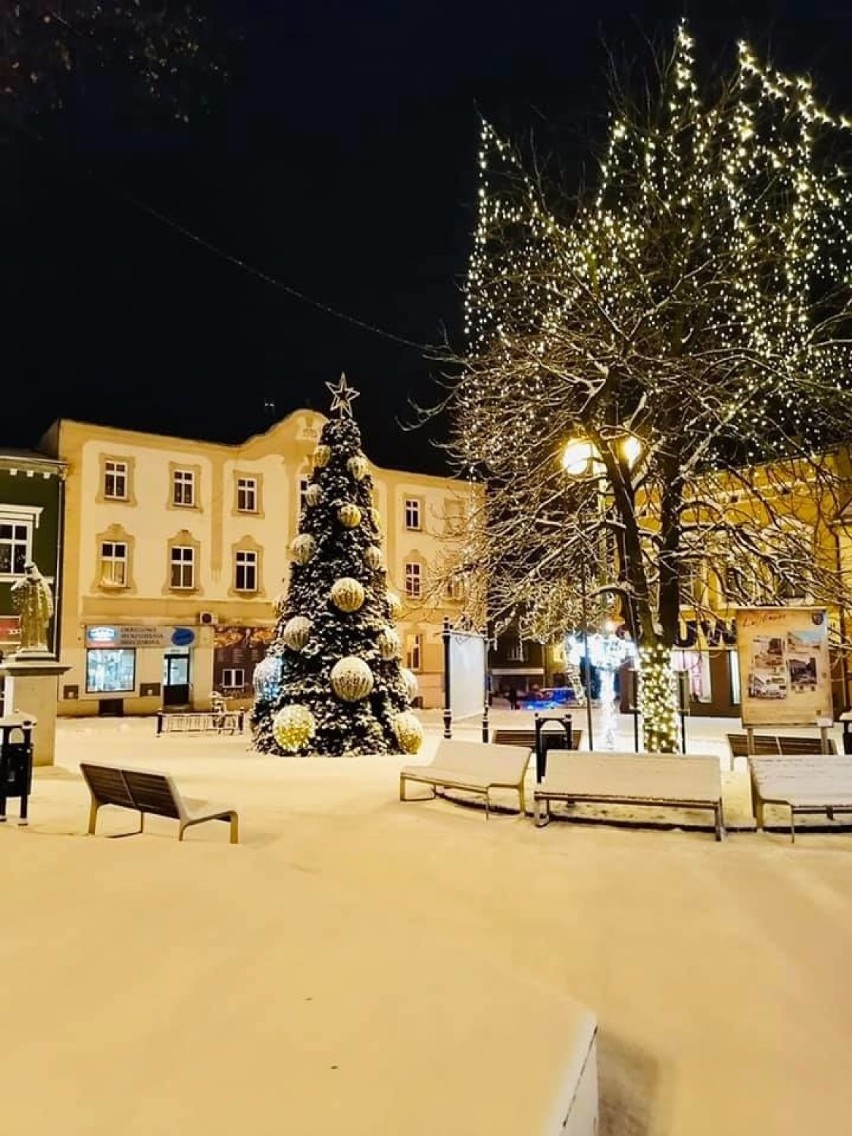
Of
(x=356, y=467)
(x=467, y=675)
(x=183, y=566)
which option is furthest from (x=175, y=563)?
(x=467, y=675)

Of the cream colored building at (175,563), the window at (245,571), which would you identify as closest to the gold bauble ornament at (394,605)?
the cream colored building at (175,563)

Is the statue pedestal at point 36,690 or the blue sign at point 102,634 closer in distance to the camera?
the statue pedestal at point 36,690

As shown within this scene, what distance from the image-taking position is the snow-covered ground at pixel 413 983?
278 centimetres

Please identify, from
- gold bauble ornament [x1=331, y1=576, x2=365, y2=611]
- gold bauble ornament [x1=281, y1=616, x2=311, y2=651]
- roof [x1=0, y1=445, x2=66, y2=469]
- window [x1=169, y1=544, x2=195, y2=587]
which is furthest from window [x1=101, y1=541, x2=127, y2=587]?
gold bauble ornament [x1=331, y1=576, x2=365, y2=611]

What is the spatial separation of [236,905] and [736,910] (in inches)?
140

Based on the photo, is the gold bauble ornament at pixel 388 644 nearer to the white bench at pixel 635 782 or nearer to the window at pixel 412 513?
the white bench at pixel 635 782

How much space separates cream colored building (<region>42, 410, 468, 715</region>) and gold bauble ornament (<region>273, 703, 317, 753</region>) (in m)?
13.7

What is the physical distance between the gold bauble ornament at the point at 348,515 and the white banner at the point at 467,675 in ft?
11.5

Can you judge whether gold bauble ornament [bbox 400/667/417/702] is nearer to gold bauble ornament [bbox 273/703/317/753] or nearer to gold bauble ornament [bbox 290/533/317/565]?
gold bauble ornament [bbox 273/703/317/753]

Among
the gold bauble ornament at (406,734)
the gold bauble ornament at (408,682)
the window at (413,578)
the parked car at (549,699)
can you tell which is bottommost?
the parked car at (549,699)

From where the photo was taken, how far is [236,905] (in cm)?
475

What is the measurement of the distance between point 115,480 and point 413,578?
13029 millimetres

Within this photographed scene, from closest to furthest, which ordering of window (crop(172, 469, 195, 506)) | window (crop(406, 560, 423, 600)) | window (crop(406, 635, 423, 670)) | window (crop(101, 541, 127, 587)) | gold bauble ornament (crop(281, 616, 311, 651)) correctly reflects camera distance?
1. gold bauble ornament (crop(281, 616, 311, 651))
2. window (crop(101, 541, 127, 587))
3. window (crop(172, 469, 195, 506))
4. window (crop(406, 635, 423, 670))
5. window (crop(406, 560, 423, 600))

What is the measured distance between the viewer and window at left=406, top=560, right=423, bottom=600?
117 ft
